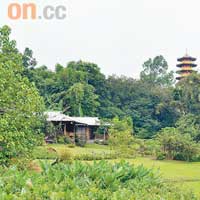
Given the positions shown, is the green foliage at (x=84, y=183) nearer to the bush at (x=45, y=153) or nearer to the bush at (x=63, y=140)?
the bush at (x=45, y=153)

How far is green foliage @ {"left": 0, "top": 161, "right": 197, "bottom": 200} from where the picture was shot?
3396mm

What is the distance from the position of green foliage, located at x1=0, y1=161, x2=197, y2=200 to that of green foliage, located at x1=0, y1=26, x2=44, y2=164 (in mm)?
3571

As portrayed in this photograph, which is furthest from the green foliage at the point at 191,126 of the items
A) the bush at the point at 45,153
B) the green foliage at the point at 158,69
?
the green foliage at the point at 158,69

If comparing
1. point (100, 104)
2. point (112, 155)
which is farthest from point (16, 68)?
point (100, 104)

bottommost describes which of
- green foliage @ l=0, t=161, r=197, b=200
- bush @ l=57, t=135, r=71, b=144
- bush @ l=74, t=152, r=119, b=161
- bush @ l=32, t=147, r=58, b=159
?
bush @ l=74, t=152, r=119, b=161

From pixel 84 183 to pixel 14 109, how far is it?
5.15m

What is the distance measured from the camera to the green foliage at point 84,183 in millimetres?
3396

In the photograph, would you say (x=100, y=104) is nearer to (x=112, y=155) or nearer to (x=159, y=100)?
(x=159, y=100)

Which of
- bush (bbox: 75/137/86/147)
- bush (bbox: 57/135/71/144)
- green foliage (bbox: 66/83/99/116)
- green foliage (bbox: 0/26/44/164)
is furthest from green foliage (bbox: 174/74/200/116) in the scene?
green foliage (bbox: 0/26/44/164)

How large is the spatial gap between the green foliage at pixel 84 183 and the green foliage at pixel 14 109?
3.57m

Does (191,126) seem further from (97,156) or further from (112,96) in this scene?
(112,96)

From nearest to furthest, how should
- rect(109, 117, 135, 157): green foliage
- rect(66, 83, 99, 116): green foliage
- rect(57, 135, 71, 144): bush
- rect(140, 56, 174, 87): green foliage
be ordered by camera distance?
rect(109, 117, 135, 157): green foliage, rect(57, 135, 71, 144): bush, rect(66, 83, 99, 116): green foliage, rect(140, 56, 174, 87): green foliage

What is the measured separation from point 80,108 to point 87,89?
5.01ft

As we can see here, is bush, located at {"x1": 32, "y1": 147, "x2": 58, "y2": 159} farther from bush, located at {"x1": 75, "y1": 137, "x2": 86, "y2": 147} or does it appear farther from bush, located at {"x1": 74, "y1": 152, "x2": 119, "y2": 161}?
bush, located at {"x1": 75, "y1": 137, "x2": 86, "y2": 147}
